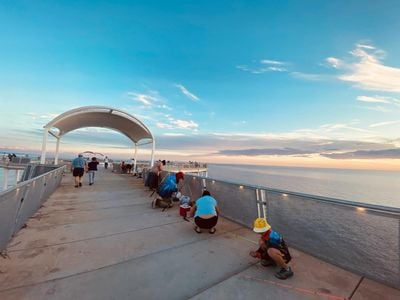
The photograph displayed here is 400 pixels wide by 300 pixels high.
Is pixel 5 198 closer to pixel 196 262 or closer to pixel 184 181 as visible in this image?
pixel 196 262

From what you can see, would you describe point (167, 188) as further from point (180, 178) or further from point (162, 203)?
point (180, 178)

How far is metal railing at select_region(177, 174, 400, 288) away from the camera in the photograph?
271 cm

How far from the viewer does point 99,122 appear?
1780 cm

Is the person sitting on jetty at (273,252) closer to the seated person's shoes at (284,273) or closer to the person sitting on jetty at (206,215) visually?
the seated person's shoes at (284,273)

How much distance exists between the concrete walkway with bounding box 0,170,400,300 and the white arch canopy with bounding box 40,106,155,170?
36.1ft

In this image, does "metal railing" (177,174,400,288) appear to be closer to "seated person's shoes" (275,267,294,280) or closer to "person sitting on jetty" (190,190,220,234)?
"seated person's shoes" (275,267,294,280)

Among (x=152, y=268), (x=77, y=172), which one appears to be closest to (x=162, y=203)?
(x=152, y=268)

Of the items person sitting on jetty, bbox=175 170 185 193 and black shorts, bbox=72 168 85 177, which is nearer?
person sitting on jetty, bbox=175 170 185 193

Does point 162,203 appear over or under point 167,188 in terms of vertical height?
under

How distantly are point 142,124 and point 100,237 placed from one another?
1271 cm

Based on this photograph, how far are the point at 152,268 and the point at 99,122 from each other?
17995 millimetres

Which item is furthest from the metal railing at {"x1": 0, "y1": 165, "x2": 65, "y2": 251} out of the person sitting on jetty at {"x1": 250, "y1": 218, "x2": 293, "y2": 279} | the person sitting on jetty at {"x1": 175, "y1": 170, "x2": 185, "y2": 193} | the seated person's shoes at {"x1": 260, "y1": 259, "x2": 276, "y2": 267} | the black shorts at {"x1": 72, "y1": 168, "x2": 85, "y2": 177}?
the black shorts at {"x1": 72, "y1": 168, "x2": 85, "y2": 177}

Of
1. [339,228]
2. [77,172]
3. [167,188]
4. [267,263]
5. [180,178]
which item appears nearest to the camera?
[267,263]

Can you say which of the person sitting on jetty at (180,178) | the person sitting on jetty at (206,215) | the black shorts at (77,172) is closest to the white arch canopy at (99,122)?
the black shorts at (77,172)
